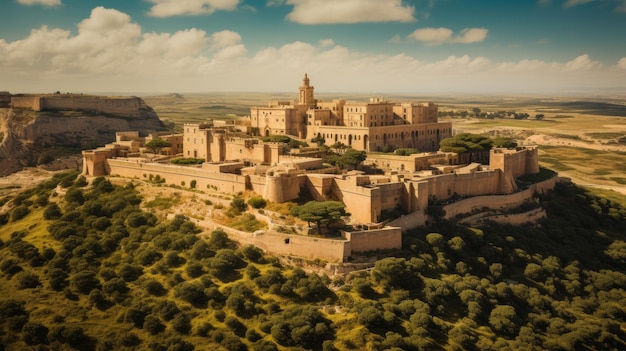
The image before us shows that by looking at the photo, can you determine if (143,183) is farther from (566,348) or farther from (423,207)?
(566,348)

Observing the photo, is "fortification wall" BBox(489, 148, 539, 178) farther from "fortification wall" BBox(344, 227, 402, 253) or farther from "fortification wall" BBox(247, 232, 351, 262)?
"fortification wall" BBox(247, 232, 351, 262)

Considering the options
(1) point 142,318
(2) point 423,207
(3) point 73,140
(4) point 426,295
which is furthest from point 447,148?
(3) point 73,140

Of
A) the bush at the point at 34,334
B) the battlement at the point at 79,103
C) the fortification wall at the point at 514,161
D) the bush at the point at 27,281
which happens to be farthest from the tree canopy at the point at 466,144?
the battlement at the point at 79,103

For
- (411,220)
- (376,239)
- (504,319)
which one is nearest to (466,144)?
(411,220)

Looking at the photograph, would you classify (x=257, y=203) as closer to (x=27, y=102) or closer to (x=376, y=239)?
(x=376, y=239)

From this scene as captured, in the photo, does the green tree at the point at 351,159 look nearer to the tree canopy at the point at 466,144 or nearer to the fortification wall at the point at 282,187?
the fortification wall at the point at 282,187
